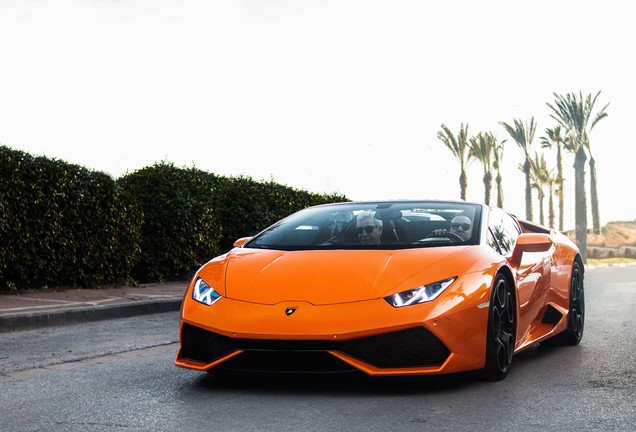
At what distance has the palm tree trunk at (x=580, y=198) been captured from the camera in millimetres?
53312

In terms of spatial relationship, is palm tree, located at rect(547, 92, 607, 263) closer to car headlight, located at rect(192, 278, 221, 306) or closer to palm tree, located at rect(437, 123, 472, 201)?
palm tree, located at rect(437, 123, 472, 201)

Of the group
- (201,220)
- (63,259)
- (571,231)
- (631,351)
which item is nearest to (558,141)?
→ (571,231)

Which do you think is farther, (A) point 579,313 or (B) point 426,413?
(A) point 579,313

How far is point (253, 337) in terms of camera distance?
5.59 meters

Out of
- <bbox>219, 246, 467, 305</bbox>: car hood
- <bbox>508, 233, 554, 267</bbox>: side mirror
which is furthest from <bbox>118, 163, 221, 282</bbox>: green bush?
<bbox>219, 246, 467, 305</bbox>: car hood

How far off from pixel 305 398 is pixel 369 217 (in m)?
1.78

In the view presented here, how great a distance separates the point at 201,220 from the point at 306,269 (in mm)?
11656

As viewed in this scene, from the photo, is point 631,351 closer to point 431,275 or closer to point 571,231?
point 431,275

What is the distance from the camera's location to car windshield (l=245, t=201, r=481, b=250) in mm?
6586

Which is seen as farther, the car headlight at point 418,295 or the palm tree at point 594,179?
the palm tree at point 594,179

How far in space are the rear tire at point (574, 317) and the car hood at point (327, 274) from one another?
8.12 ft

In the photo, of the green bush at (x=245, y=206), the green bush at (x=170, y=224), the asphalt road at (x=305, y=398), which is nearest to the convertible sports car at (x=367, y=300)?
the asphalt road at (x=305, y=398)

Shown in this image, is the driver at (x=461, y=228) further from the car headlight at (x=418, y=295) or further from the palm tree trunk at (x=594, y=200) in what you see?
the palm tree trunk at (x=594, y=200)

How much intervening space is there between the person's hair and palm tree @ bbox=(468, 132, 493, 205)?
44.6 metres
